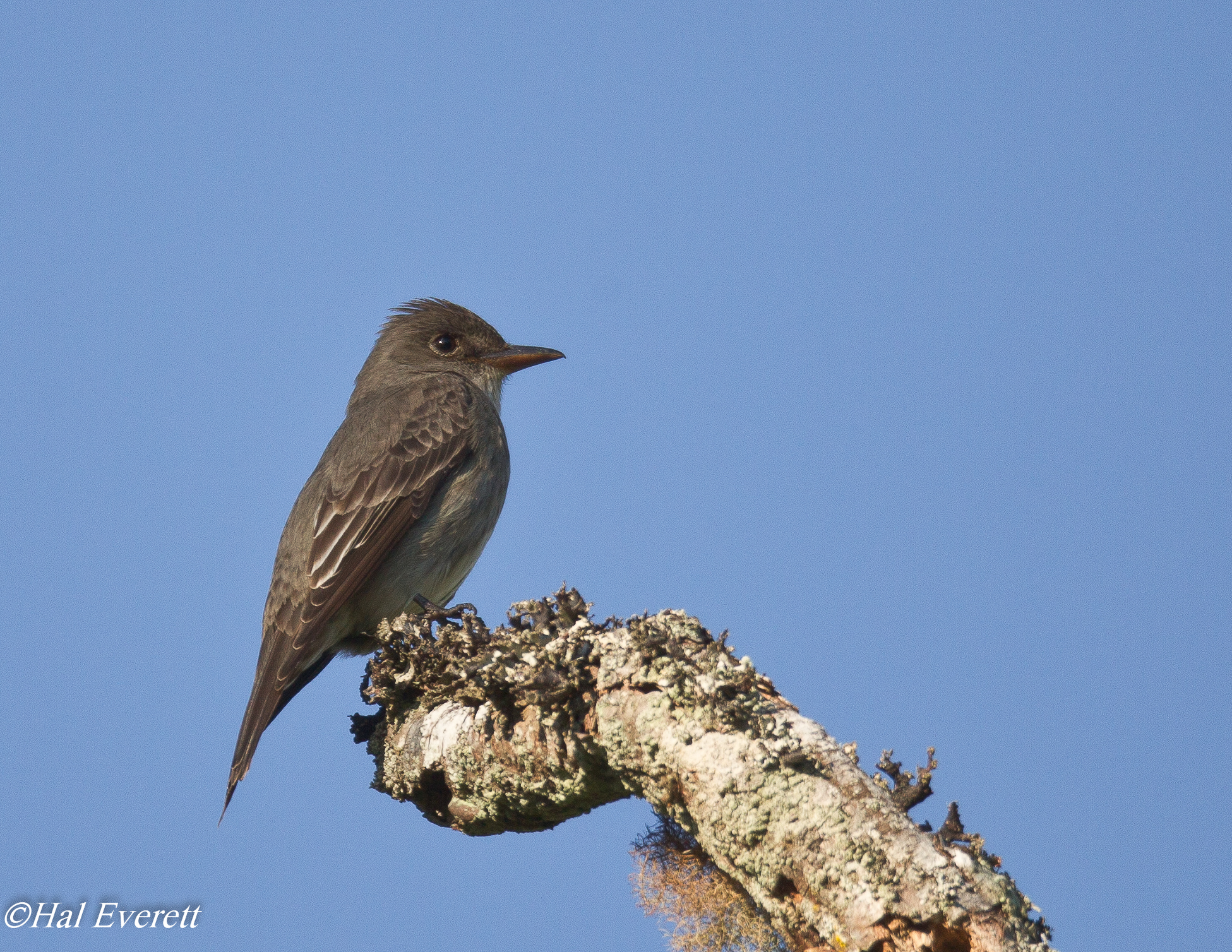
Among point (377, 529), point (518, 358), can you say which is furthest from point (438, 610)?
point (518, 358)

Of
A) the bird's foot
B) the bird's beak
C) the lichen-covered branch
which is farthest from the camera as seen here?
the bird's beak

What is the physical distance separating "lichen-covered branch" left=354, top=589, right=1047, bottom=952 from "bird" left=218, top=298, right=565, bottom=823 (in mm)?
2010

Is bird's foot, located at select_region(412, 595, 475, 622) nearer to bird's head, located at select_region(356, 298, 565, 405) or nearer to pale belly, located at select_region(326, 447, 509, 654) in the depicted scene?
pale belly, located at select_region(326, 447, 509, 654)

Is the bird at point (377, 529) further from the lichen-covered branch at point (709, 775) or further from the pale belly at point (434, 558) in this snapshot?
the lichen-covered branch at point (709, 775)

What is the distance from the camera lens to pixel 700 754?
158 inches

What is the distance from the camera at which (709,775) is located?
13.0 feet

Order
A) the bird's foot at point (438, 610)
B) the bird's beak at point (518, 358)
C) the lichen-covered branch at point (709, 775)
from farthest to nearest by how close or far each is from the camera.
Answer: the bird's beak at point (518, 358), the bird's foot at point (438, 610), the lichen-covered branch at point (709, 775)

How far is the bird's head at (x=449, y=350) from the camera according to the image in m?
9.89

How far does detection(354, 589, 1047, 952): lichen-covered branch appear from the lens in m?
3.47

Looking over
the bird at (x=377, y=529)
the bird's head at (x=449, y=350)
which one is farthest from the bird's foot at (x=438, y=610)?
the bird's head at (x=449, y=350)

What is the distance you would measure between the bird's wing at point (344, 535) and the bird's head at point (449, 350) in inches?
39.0

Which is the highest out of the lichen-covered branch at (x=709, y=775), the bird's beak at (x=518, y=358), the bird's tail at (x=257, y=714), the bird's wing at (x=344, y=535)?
the bird's beak at (x=518, y=358)

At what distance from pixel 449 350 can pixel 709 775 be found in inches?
262

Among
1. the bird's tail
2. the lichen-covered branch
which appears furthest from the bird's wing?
the lichen-covered branch
